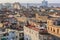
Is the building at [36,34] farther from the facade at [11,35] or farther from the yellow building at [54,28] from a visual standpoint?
the facade at [11,35]

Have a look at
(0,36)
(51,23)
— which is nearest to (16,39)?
(0,36)

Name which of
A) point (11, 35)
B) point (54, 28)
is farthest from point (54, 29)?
point (11, 35)

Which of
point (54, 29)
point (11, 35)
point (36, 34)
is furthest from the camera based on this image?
point (11, 35)

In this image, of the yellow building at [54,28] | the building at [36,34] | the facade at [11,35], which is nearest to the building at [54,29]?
the yellow building at [54,28]

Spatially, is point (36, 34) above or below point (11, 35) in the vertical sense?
above

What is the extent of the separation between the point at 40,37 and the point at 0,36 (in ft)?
10.0

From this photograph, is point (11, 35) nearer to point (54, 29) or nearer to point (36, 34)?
point (36, 34)

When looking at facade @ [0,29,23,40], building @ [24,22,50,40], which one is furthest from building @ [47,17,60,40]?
facade @ [0,29,23,40]

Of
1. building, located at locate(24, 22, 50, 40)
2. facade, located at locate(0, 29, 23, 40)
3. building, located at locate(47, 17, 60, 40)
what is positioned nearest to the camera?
building, located at locate(47, 17, 60, 40)

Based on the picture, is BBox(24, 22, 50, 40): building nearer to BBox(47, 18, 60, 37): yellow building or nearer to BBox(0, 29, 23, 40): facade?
BBox(47, 18, 60, 37): yellow building

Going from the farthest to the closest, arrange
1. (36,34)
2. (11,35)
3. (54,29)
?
(11,35) < (36,34) < (54,29)

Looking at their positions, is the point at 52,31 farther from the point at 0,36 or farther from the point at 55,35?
the point at 0,36

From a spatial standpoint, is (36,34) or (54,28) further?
(36,34)

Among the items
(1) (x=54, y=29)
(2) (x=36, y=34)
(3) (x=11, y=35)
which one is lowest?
(3) (x=11, y=35)
